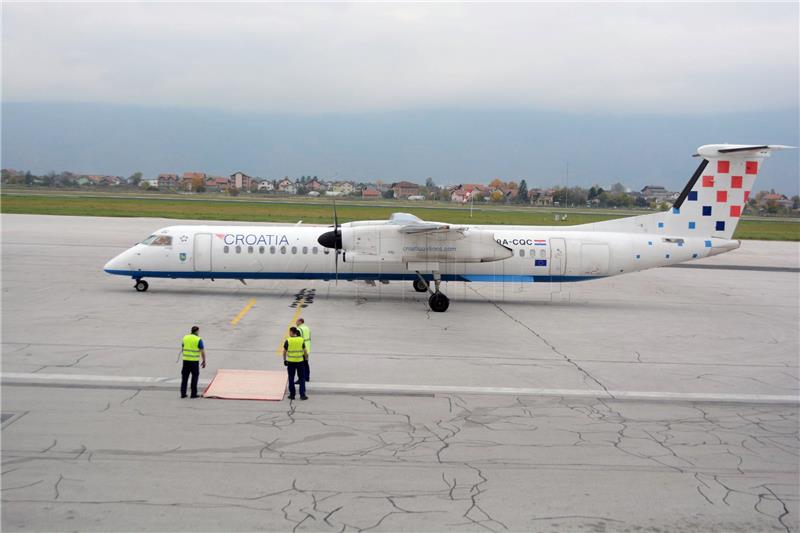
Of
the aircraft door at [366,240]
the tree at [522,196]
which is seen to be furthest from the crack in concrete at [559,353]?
the tree at [522,196]

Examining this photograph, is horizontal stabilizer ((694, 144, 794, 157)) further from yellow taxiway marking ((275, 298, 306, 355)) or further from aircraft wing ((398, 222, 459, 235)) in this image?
yellow taxiway marking ((275, 298, 306, 355))

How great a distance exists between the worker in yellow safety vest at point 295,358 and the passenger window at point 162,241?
13056 millimetres

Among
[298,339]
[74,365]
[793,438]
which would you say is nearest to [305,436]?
[298,339]

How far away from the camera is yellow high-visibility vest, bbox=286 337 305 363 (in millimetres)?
12461

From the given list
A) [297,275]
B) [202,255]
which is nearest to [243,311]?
[297,275]

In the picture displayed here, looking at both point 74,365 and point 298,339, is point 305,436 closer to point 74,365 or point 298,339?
point 298,339

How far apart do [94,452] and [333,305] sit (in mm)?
13320

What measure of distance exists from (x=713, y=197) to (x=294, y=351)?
18.6 metres

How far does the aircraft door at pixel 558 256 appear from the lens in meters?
24.1

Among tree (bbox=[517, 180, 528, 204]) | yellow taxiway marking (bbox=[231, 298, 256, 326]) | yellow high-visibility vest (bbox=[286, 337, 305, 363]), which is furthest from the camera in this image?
tree (bbox=[517, 180, 528, 204])

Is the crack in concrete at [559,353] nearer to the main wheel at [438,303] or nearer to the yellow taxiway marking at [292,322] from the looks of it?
the main wheel at [438,303]

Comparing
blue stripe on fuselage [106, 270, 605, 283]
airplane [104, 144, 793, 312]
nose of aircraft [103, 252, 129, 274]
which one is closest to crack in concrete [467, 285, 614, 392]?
blue stripe on fuselage [106, 270, 605, 283]

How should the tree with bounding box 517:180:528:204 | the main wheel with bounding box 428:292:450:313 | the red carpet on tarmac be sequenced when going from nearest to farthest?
the red carpet on tarmac → the main wheel with bounding box 428:292:450:313 → the tree with bounding box 517:180:528:204

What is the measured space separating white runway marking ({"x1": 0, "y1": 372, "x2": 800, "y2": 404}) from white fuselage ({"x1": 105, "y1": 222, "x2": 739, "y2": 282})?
9.55m
